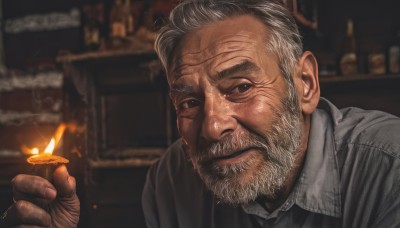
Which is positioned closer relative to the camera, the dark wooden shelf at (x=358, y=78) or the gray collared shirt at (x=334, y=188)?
the gray collared shirt at (x=334, y=188)

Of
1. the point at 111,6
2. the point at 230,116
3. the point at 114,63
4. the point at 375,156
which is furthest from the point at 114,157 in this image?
the point at 375,156

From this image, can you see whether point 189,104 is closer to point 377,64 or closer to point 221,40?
point 221,40

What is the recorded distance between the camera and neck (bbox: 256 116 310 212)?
1991 millimetres

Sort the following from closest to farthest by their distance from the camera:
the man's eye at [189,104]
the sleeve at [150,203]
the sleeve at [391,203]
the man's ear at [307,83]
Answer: the sleeve at [391,203] → the man's eye at [189,104] → the man's ear at [307,83] → the sleeve at [150,203]

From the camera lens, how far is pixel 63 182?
142cm

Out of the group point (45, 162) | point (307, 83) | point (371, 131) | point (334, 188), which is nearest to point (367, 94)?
point (307, 83)

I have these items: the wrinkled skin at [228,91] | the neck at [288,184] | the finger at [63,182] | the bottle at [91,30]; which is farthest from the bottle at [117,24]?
the finger at [63,182]

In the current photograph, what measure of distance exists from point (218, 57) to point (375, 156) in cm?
81

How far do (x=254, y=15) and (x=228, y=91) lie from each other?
16.3 inches

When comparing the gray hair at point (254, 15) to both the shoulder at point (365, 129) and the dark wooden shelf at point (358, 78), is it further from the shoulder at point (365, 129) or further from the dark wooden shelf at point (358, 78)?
the dark wooden shelf at point (358, 78)

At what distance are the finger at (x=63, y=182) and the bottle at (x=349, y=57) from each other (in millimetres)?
3075

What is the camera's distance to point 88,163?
→ 13.9 feet

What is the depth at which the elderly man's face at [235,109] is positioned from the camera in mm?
1691

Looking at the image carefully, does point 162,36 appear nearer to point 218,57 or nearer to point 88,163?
point 218,57
